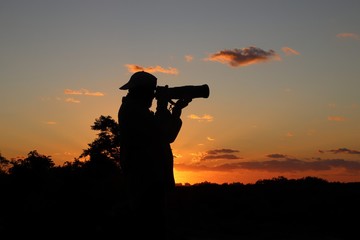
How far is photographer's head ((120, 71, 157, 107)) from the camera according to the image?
14.7 feet

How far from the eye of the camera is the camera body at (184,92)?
4.78 metres

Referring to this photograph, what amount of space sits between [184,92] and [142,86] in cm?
61

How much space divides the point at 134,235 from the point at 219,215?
1644 centimetres

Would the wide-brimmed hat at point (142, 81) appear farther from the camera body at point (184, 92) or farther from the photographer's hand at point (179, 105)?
the photographer's hand at point (179, 105)

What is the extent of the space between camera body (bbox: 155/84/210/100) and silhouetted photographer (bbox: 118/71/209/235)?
25 cm

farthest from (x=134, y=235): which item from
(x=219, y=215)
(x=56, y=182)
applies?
(x=219, y=215)

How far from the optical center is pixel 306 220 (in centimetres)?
1794

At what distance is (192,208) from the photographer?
2083 cm

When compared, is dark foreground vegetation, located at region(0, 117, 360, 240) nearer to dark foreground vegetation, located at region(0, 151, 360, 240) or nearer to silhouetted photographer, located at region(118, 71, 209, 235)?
dark foreground vegetation, located at region(0, 151, 360, 240)

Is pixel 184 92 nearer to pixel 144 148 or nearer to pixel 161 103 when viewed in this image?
pixel 161 103

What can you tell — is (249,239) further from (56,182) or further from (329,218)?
(56,182)

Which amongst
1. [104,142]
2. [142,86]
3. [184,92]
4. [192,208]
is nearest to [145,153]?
[142,86]

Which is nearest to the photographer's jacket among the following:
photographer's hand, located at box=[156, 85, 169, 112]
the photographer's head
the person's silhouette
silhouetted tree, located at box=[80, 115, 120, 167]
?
the person's silhouette

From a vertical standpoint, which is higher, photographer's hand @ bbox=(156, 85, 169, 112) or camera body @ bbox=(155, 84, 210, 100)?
camera body @ bbox=(155, 84, 210, 100)
